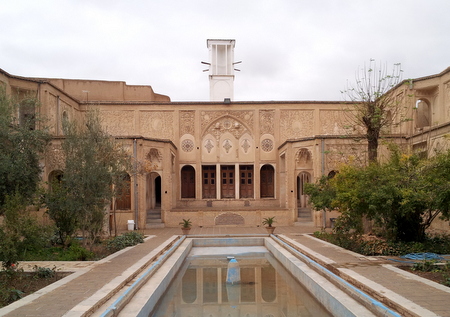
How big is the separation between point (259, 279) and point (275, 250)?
3.00m

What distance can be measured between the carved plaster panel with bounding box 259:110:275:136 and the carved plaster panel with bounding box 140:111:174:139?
5.29m

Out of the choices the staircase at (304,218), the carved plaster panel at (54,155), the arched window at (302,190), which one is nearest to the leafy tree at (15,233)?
the carved plaster panel at (54,155)

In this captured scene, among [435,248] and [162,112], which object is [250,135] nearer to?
[162,112]

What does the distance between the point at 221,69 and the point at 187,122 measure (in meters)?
5.79

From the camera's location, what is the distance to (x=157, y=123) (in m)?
23.8

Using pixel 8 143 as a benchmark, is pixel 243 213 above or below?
below

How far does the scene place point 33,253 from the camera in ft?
33.3

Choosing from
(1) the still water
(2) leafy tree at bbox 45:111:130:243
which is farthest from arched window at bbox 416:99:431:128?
(2) leafy tree at bbox 45:111:130:243

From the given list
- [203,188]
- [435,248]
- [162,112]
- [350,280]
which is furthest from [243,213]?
[350,280]

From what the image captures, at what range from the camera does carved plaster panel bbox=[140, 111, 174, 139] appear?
23750mm

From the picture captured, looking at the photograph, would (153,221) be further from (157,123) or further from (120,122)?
(120,122)

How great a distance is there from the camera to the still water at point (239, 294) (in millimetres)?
7320

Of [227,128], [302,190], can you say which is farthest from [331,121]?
[227,128]

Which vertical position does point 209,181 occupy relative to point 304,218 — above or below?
above
